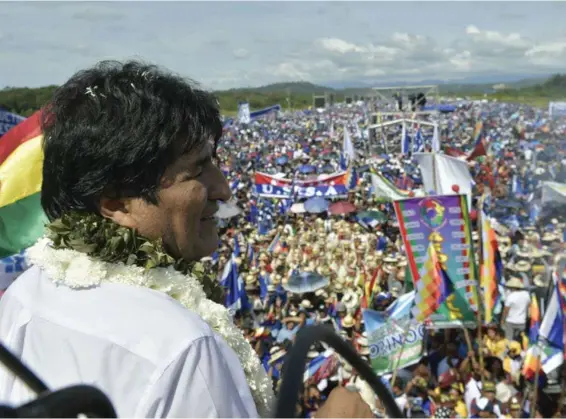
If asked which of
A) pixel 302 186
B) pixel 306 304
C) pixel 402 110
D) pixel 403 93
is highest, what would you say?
pixel 403 93

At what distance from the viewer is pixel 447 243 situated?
622 centimetres

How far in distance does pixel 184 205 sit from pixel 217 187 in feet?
0.33

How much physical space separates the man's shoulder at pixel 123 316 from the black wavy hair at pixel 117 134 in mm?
190

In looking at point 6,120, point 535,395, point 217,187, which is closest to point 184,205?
point 217,187

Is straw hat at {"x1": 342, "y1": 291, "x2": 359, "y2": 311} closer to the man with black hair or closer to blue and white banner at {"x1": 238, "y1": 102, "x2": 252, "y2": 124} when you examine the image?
the man with black hair

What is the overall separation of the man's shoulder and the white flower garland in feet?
0.08

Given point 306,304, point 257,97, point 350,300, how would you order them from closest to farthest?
point 350,300
point 306,304
point 257,97

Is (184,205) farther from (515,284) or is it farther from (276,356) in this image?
(515,284)

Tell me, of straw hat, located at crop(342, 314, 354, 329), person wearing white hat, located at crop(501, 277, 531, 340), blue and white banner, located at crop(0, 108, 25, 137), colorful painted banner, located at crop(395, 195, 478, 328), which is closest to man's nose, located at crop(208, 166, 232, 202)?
blue and white banner, located at crop(0, 108, 25, 137)

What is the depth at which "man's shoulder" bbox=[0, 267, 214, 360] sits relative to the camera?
904mm

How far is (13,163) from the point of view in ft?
14.5

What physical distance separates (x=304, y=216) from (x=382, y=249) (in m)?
4.37

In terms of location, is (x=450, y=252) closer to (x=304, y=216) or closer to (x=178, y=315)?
(x=178, y=315)

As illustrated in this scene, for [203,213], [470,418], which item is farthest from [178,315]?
[470,418]
